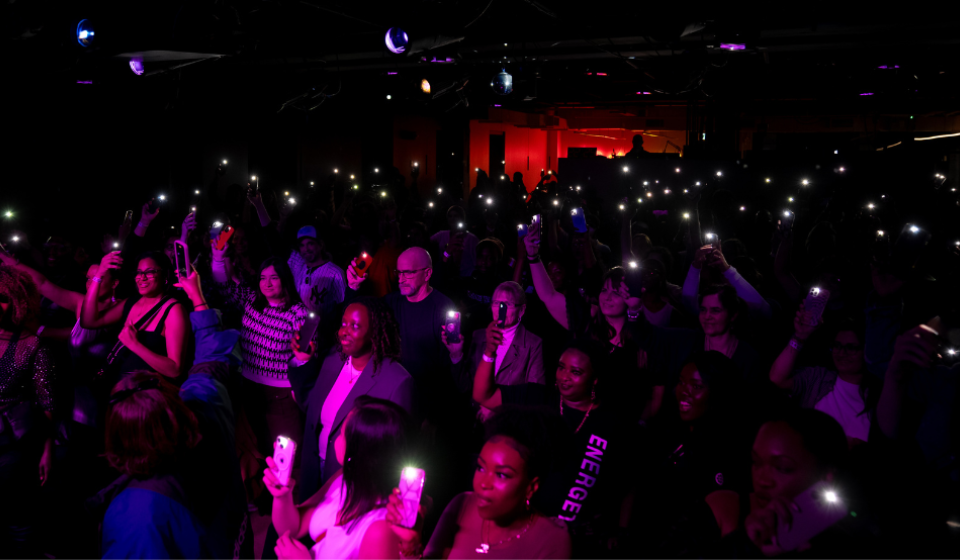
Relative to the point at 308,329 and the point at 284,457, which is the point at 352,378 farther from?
the point at 284,457

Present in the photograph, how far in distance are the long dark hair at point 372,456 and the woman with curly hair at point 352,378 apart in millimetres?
580

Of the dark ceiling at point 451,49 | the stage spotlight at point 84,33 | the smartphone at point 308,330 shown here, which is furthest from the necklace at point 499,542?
the stage spotlight at point 84,33

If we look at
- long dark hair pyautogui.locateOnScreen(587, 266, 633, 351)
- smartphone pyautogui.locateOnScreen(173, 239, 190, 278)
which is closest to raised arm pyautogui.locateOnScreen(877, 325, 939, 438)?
long dark hair pyautogui.locateOnScreen(587, 266, 633, 351)

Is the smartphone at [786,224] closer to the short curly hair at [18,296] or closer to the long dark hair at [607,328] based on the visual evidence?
the long dark hair at [607,328]

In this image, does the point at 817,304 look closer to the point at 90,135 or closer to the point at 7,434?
the point at 7,434

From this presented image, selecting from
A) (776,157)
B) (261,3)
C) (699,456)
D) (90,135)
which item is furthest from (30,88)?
(776,157)

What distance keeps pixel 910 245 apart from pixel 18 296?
148 inches

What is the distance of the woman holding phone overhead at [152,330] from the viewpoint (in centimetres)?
317

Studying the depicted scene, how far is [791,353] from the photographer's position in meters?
2.96

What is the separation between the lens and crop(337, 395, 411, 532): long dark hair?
6.81 feet

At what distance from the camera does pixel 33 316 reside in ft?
9.20

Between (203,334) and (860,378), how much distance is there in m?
2.97

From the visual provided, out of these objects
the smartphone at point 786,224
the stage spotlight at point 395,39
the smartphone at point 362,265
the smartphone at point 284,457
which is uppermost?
the stage spotlight at point 395,39

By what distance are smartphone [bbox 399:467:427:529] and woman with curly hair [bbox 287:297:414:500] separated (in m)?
1.03
